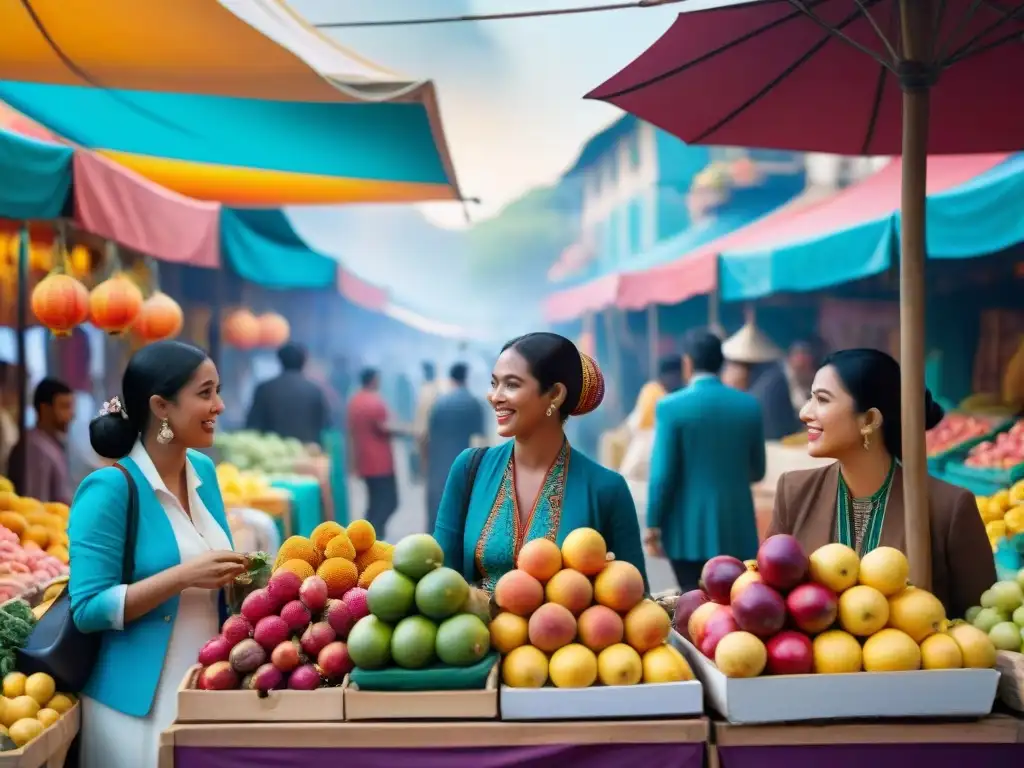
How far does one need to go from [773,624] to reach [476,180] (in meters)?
43.1

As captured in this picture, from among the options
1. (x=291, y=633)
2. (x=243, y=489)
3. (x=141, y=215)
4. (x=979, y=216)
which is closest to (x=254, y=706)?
(x=291, y=633)

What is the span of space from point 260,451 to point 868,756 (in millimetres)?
6421

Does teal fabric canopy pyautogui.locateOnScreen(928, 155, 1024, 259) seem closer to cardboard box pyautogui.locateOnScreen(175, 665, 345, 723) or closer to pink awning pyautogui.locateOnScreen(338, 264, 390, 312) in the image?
cardboard box pyautogui.locateOnScreen(175, 665, 345, 723)

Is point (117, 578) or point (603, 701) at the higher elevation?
point (117, 578)

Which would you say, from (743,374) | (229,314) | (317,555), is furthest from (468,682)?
(229,314)

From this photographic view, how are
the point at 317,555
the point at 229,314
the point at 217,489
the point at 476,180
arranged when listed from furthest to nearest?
the point at 476,180 → the point at 229,314 → the point at 217,489 → the point at 317,555

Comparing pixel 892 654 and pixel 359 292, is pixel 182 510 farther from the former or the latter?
pixel 359 292

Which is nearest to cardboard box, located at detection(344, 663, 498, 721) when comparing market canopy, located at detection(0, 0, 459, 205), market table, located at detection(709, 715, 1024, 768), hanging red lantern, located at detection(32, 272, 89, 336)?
market table, located at detection(709, 715, 1024, 768)

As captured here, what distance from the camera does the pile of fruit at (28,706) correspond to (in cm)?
241

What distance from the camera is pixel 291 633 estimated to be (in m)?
2.19

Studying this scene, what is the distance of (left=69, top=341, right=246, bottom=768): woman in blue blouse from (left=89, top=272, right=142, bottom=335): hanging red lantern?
2516mm

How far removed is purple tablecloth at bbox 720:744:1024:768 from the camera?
6.59 feet

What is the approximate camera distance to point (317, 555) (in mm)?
2518

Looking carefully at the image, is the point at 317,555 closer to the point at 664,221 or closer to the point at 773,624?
the point at 773,624
